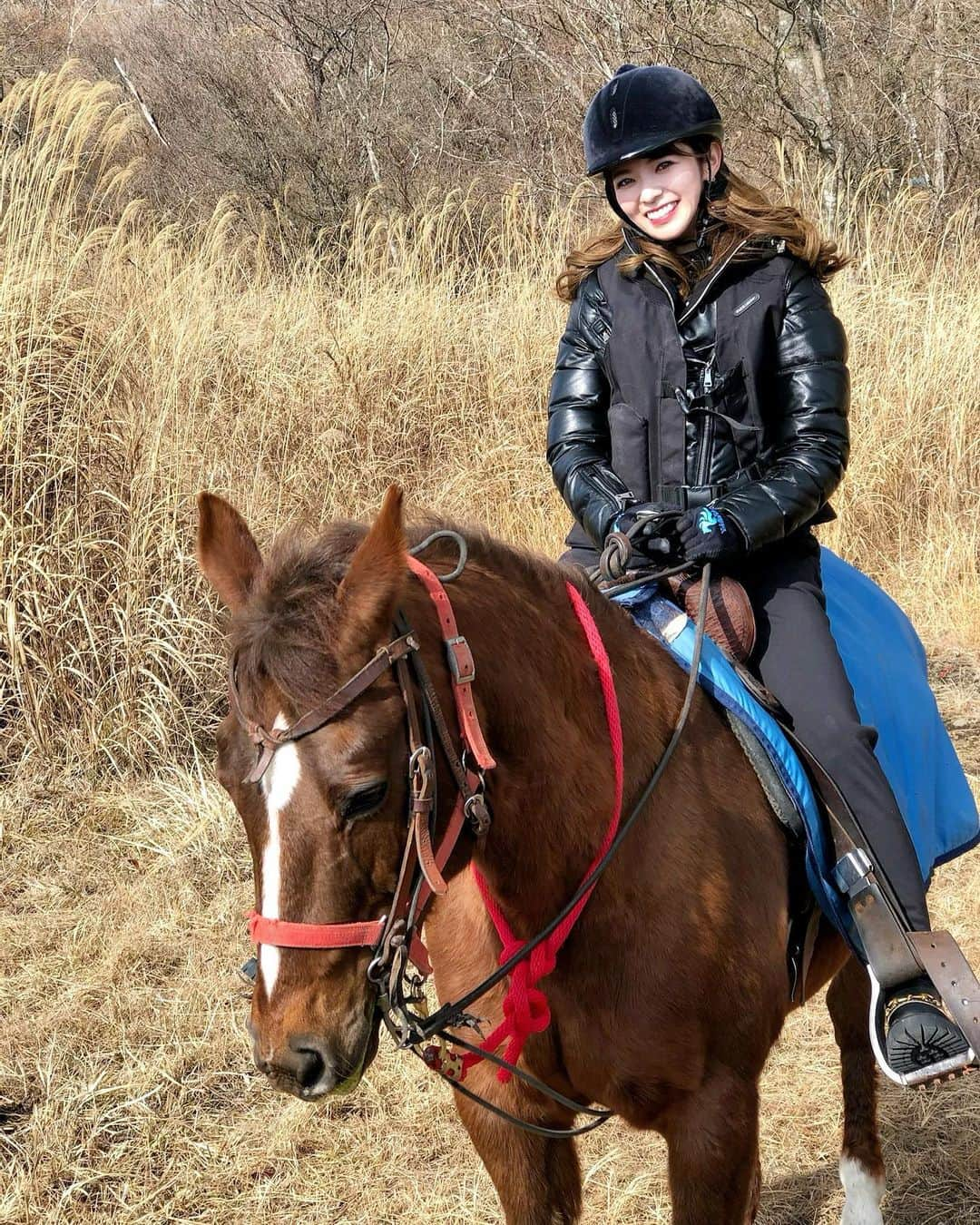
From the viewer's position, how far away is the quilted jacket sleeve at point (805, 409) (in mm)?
2555

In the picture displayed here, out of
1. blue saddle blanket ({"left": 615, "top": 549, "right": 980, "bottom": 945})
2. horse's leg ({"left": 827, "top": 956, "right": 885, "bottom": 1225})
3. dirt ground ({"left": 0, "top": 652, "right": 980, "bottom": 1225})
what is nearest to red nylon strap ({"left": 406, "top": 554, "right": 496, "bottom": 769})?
blue saddle blanket ({"left": 615, "top": 549, "right": 980, "bottom": 945})

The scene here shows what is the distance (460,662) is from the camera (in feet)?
5.92

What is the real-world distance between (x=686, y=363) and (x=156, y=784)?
3258 mm

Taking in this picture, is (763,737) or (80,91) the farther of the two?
(80,91)

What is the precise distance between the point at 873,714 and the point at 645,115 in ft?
4.72

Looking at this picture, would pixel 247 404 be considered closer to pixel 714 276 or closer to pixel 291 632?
pixel 714 276

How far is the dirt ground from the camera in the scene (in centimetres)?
318

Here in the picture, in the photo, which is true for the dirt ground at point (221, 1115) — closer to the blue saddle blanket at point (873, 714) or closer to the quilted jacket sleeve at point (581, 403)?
the blue saddle blanket at point (873, 714)

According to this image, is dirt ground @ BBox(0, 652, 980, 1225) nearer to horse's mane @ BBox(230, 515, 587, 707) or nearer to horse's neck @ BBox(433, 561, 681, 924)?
horse's neck @ BBox(433, 561, 681, 924)

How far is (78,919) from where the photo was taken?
438cm

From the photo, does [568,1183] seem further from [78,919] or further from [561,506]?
[561,506]

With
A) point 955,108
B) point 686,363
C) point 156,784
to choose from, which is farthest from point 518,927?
point 955,108

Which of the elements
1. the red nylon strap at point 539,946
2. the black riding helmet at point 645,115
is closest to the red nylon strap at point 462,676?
the red nylon strap at point 539,946

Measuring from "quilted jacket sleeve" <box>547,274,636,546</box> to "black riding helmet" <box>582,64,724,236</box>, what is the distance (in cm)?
32
